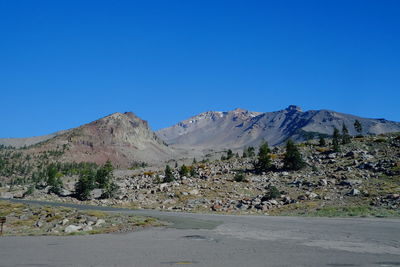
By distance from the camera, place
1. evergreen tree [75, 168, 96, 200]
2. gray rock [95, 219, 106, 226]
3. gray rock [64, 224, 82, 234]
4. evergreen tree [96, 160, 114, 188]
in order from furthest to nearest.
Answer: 1. evergreen tree [96, 160, 114, 188]
2. evergreen tree [75, 168, 96, 200]
3. gray rock [95, 219, 106, 226]
4. gray rock [64, 224, 82, 234]

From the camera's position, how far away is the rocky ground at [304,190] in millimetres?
35219

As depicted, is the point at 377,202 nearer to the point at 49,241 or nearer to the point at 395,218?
the point at 395,218

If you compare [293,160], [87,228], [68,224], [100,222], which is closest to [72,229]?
[87,228]

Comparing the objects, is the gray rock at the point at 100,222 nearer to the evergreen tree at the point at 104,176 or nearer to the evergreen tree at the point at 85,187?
the evergreen tree at the point at 85,187

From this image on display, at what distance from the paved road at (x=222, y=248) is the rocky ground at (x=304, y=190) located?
1313cm

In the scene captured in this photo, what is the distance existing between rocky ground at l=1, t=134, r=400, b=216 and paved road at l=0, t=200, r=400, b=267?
13130 millimetres

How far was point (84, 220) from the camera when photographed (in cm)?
2664

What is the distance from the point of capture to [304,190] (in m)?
44.3

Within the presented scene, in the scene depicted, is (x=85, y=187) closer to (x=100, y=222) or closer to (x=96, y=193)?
(x=96, y=193)

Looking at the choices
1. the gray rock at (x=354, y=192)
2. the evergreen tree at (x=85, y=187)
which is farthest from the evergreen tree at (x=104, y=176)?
the gray rock at (x=354, y=192)

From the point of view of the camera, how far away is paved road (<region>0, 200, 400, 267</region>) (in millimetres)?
12414

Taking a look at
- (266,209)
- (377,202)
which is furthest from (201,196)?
(377,202)

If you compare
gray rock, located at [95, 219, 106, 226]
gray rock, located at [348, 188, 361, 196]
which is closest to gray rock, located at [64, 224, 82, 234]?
gray rock, located at [95, 219, 106, 226]

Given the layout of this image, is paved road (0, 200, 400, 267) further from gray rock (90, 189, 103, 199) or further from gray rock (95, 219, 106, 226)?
gray rock (90, 189, 103, 199)
